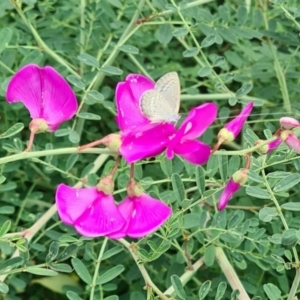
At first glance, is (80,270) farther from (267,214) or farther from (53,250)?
(267,214)

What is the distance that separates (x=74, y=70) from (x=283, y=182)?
577 millimetres

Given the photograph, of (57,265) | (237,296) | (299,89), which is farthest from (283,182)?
(299,89)

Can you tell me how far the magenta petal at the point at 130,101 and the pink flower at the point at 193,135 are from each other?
5 cm

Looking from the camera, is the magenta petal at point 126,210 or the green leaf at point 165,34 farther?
the green leaf at point 165,34

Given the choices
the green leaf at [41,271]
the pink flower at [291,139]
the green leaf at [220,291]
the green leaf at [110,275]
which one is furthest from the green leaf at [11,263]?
the pink flower at [291,139]

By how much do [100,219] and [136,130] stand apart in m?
0.10

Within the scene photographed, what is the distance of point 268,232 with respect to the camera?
1.15 meters

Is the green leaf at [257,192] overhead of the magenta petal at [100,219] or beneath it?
beneath

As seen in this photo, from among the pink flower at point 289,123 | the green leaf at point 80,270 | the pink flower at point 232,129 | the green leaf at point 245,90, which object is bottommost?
the green leaf at point 80,270

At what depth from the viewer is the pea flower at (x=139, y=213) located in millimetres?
732

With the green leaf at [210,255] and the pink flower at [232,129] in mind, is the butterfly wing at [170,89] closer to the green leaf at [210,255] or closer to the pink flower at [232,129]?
the pink flower at [232,129]

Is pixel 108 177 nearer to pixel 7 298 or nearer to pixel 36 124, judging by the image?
pixel 36 124

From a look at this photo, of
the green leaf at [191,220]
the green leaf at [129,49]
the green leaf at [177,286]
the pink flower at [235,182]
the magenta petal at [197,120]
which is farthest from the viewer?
the green leaf at [129,49]

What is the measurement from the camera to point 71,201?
75cm
